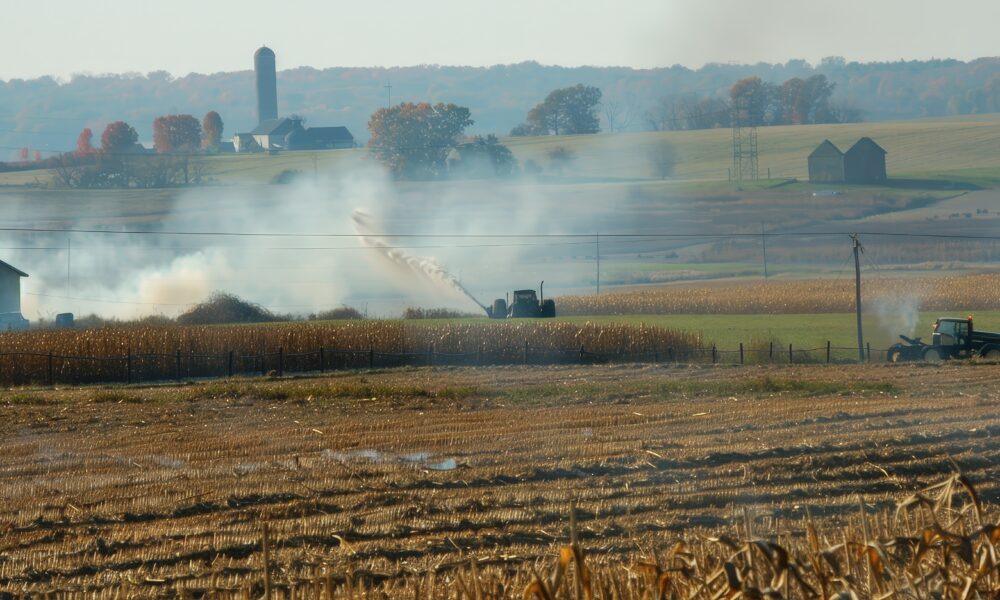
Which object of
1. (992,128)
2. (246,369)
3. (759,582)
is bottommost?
(246,369)

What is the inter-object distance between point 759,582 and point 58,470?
1352 centimetres

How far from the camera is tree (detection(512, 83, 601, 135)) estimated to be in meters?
131

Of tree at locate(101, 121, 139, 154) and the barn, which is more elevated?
tree at locate(101, 121, 139, 154)

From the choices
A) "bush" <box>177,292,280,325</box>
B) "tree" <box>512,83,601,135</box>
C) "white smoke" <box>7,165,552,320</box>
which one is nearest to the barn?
"white smoke" <box>7,165,552,320</box>

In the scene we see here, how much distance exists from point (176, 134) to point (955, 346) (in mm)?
113856

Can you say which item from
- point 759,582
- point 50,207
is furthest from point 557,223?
point 759,582

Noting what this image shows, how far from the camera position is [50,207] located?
95.6 metres

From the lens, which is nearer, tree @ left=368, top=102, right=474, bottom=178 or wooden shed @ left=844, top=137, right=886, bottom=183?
tree @ left=368, top=102, right=474, bottom=178

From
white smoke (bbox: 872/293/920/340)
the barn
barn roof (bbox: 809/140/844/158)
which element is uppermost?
barn roof (bbox: 809/140/844/158)

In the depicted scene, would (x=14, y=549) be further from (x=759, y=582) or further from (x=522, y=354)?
(x=522, y=354)

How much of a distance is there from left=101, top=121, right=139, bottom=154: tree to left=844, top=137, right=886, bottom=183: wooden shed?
69.3 metres

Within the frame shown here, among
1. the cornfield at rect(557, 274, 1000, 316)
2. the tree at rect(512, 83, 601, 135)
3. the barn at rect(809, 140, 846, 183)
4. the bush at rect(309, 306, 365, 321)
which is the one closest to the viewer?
the cornfield at rect(557, 274, 1000, 316)

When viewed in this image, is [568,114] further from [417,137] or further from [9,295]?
[9,295]

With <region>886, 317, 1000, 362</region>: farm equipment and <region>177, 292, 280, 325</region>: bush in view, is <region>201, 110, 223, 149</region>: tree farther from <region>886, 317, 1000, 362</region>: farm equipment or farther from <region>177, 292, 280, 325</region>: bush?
<region>886, 317, 1000, 362</region>: farm equipment
